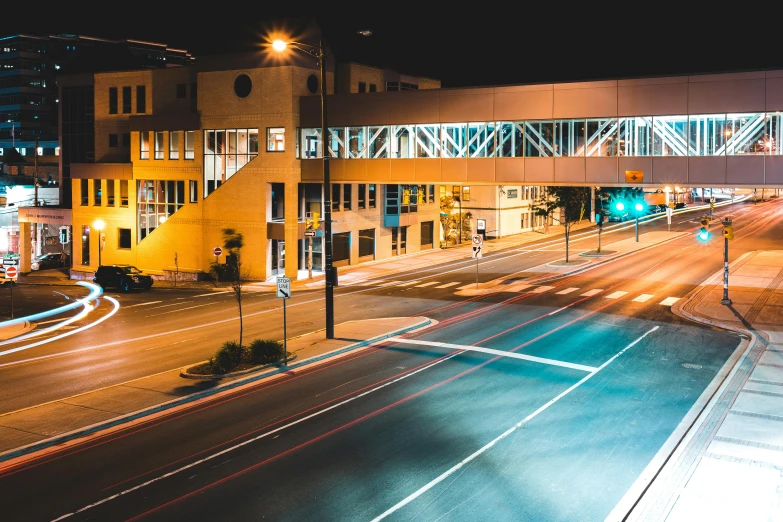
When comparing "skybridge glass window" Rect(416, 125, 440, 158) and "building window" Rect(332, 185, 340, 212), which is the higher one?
"skybridge glass window" Rect(416, 125, 440, 158)

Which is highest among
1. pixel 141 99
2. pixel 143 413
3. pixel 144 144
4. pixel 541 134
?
pixel 141 99

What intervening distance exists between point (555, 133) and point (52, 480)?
1144 inches

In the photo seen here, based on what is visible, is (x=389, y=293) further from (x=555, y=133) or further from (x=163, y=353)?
(x=163, y=353)

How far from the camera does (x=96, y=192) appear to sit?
5756 centimetres

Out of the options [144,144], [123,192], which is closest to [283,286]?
[144,144]

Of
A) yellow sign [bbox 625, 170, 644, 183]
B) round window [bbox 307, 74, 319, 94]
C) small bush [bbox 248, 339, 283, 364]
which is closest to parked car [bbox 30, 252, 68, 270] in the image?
round window [bbox 307, 74, 319, 94]

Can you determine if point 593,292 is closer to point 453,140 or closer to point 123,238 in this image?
point 453,140

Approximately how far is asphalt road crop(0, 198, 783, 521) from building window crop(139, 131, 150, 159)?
93.0 feet

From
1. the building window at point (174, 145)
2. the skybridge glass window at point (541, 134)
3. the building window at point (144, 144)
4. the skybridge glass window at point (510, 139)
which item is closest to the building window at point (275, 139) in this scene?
the building window at point (174, 145)

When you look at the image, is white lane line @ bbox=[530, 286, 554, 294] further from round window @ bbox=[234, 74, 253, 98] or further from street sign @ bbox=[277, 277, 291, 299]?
round window @ bbox=[234, 74, 253, 98]

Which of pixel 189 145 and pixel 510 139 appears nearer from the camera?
pixel 510 139

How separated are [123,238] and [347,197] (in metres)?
16.9

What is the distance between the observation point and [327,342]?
2611 centimetres

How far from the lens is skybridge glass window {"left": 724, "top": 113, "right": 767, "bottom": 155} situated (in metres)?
32.2
